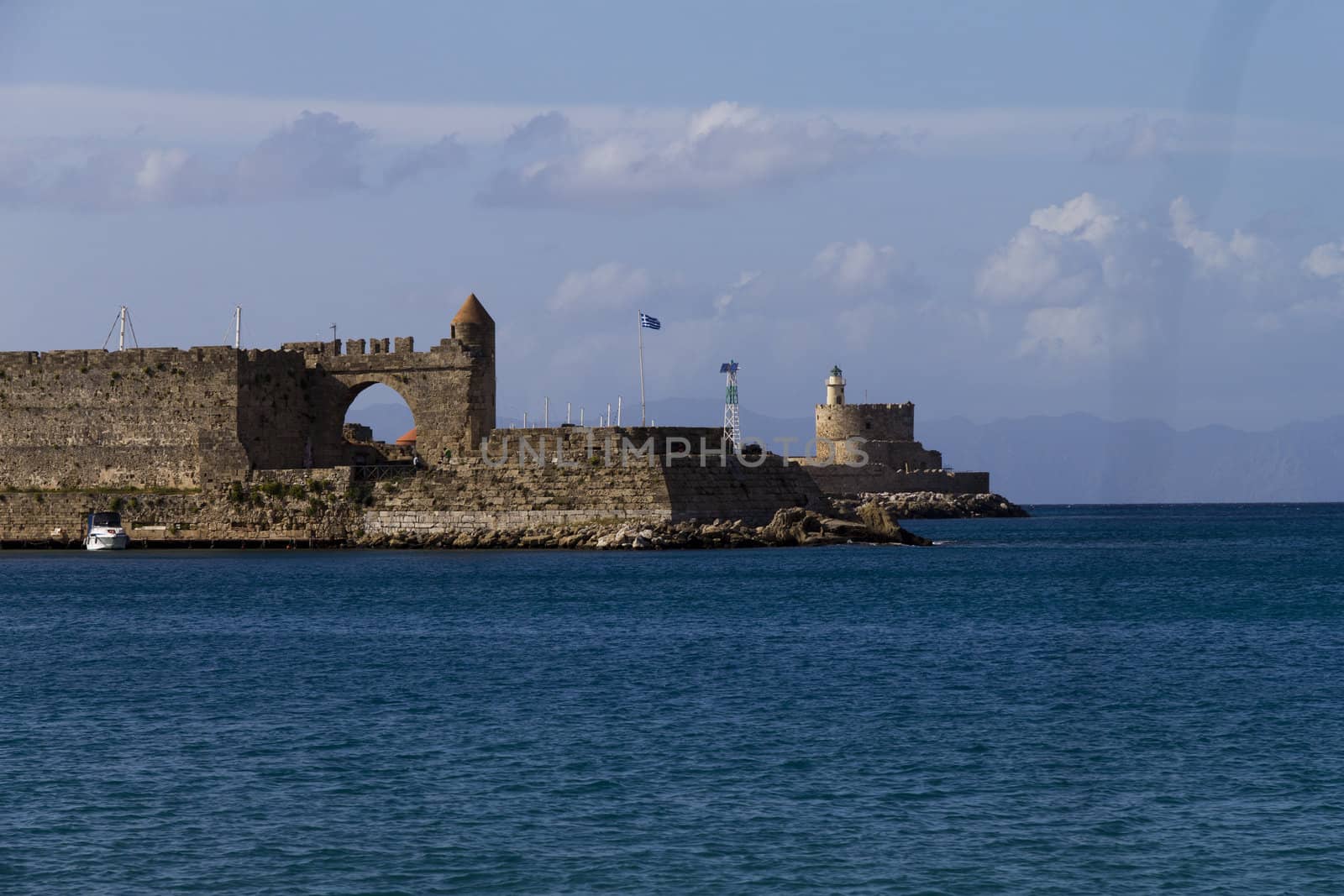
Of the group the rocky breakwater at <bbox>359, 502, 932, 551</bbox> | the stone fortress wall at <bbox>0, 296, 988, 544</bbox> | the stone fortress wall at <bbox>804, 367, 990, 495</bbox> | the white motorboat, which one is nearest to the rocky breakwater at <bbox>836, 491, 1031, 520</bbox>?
the stone fortress wall at <bbox>804, 367, 990, 495</bbox>

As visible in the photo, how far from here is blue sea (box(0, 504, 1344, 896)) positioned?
10.8 m

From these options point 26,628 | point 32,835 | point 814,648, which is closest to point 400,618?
point 26,628

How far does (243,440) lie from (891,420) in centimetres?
4136

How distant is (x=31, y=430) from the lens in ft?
146

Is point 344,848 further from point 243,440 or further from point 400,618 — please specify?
point 243,440

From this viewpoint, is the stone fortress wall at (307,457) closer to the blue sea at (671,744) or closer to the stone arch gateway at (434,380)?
the stone arch gateway at (434,380)

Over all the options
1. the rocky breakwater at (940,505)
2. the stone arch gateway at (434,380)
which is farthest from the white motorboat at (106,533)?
the rocky breakwater at (940,505)

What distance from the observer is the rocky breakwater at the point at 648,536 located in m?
39.4

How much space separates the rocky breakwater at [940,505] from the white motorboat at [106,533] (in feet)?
113

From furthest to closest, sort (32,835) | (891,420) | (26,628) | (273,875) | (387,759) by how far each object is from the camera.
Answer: (891,420) → (26,628) → (387,759) → (32,835) → (273,875)

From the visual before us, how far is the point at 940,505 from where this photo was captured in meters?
79.1

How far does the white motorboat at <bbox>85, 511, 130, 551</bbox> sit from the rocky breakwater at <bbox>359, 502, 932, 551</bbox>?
6333 millimetres

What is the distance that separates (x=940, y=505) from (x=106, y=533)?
44.3 m

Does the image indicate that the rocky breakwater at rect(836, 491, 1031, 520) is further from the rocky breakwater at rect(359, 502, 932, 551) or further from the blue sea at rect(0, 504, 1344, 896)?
the blue sea at rect(0, 504, 1344, 896)
